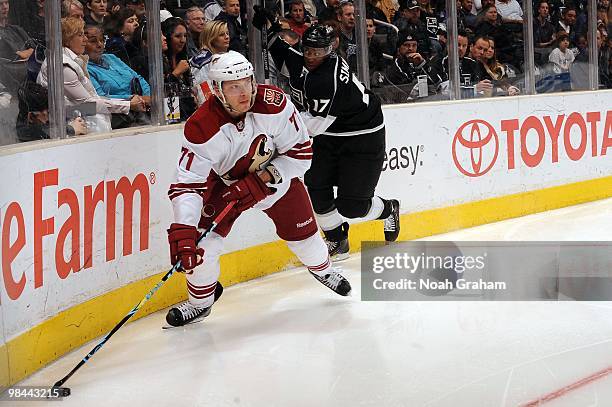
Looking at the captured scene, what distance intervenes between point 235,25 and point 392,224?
1378mm

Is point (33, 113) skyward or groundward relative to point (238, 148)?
skyward

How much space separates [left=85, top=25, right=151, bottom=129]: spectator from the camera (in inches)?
166

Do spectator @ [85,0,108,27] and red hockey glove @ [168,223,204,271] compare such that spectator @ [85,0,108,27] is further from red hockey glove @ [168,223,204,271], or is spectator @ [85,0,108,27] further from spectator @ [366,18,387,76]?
spectator @ [366,18,387,76]

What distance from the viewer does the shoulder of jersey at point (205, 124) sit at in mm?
3916

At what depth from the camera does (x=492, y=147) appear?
21.9 ft

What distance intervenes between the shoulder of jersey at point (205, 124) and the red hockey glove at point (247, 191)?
9.0 inches

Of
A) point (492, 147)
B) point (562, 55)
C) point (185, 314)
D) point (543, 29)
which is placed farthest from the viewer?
point (562, 55)

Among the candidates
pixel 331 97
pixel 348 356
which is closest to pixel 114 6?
pixel 331 97

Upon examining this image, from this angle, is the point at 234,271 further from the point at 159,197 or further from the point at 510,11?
the point at 510,11

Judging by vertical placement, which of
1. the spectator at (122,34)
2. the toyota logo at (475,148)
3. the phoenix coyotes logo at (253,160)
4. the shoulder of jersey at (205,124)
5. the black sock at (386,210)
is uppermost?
the spectator at (122,34)

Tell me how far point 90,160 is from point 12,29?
64 cm

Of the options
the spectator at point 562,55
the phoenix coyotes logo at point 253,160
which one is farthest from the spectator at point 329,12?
the spectator at point 562,55

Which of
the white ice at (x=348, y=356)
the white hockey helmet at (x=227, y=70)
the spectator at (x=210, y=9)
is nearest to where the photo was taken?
the white ice at (x=348, y=356)

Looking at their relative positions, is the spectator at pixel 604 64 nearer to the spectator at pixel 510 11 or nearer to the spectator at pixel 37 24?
the spectator at pixel 510 11
